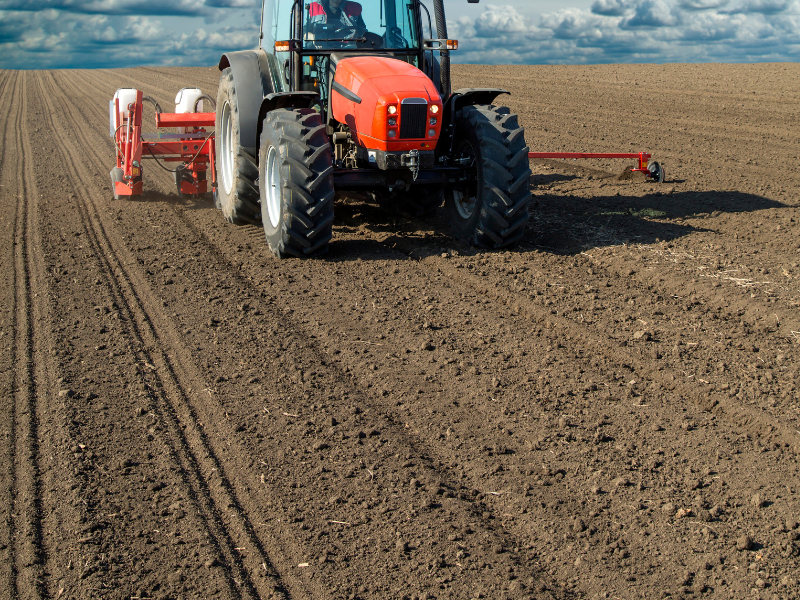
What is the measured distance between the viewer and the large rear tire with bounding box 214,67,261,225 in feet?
24.1

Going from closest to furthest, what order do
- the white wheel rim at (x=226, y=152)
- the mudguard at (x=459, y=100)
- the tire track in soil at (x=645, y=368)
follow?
the tire track in soil at (x=645, y=368) < the mudguard at (x=459, y=100) < the white wheel rim at (x=226, y=152)

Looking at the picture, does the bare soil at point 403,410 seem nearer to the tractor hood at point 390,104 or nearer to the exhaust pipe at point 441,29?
the tractor hood at point 390,104

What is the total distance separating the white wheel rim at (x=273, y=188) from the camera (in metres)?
6.72

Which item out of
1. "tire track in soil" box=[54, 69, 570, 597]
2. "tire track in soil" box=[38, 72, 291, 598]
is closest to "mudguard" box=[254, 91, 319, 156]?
"tire track in soil" box=[54, 69, 570, 597]

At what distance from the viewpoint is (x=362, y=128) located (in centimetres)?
637

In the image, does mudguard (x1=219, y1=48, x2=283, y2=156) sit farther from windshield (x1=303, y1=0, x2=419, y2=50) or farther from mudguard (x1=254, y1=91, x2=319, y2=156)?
windshield (x1=303, y1=0, x2=419, y2=50)

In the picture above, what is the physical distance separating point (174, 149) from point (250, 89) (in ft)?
6.54

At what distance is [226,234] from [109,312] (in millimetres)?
2439

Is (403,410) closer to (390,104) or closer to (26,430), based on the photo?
(26,430)

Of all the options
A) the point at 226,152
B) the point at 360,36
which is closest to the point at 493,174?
the point at 360,36

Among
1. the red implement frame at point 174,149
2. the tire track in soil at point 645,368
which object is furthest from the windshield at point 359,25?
the red implement frame at point 174,149

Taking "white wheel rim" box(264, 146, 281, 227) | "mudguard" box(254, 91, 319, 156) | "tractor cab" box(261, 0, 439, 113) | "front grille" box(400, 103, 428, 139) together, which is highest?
Answer: "tractor cab" box(261, 0, 439, 113)

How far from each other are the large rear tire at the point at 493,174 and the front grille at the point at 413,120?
58 cm

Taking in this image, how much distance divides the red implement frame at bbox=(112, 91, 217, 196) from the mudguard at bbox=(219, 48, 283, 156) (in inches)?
51.6
